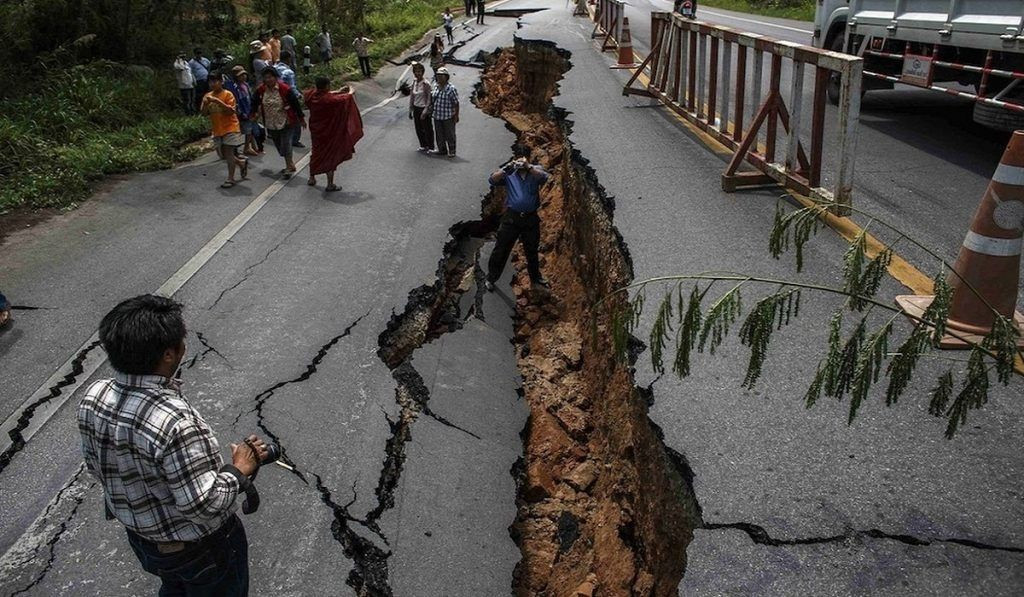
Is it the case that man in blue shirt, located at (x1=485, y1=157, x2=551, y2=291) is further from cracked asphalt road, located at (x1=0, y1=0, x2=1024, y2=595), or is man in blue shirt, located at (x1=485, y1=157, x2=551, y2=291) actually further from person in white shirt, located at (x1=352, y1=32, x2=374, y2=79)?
person in white shirt, located at (x1=352, y1=32, x2=374, y2=79)

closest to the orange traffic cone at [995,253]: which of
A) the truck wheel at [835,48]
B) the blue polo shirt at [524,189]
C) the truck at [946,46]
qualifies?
the blue polo shirt at [524,189]

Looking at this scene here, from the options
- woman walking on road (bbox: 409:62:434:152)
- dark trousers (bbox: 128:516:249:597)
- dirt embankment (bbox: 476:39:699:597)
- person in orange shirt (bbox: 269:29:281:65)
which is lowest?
dirt embankment (bbox: 476:39:699:597)

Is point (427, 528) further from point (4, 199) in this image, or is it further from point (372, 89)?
point (372, 89)

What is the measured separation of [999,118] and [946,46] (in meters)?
1.21

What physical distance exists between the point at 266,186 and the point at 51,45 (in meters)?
8.48

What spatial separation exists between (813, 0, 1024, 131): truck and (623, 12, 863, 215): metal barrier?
129 cm

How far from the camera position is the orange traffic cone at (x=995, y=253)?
4.06 m

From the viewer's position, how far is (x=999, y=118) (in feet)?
27.3

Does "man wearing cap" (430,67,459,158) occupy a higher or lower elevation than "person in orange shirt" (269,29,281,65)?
lower

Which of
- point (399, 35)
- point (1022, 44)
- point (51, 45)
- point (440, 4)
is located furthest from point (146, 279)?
point (440, 4)

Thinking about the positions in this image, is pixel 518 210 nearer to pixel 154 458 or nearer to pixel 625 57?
pixel 154 458

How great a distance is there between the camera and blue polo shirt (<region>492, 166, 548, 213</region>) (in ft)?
25.7

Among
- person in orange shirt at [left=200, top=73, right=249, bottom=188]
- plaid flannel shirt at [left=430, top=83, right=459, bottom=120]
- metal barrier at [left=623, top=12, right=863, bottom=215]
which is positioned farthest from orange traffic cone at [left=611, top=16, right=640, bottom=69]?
person in orange shirt at [left=200, top=73, right=249, bottom=188]

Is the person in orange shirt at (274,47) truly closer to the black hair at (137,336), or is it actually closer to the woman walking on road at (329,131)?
the woman walking on road at (329,131)
